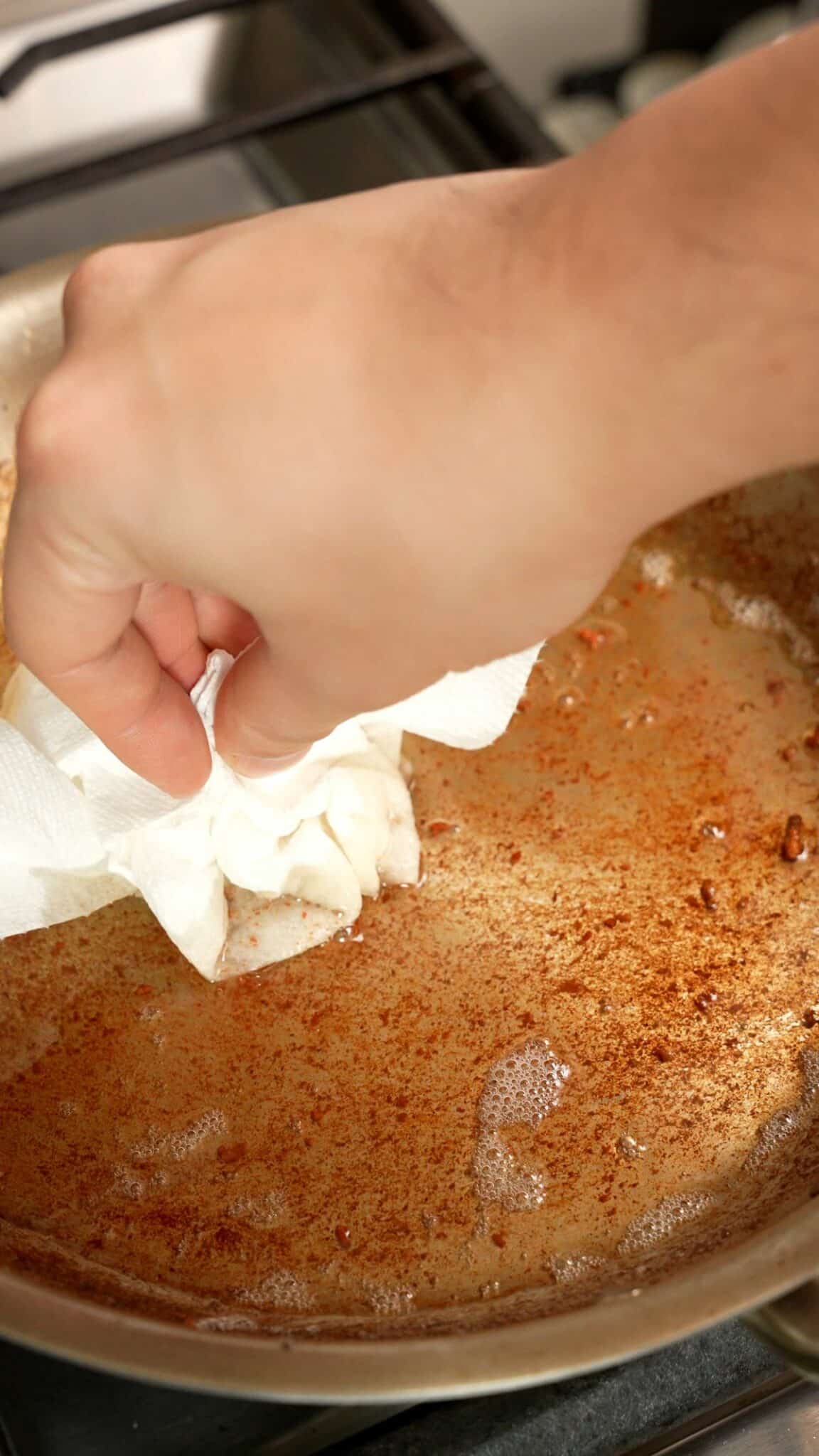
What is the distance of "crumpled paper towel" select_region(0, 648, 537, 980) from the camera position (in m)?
0.59

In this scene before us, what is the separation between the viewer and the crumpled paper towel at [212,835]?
0.59 metres

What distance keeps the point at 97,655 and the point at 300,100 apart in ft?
1.76

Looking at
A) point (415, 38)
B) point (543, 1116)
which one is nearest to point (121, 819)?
point (543, 1116)

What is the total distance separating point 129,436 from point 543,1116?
0.33 metres

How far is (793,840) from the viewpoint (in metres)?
0.64

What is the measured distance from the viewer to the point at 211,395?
14.3 inches

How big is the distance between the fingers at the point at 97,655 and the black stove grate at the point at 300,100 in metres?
0.39

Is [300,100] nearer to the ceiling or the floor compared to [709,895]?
nearer to the ceiling

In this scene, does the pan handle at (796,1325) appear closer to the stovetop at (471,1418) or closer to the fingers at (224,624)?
the stovetop at (471,1418)

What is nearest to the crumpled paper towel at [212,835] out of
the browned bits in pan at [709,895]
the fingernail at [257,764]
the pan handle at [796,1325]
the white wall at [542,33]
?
the fingernail at [257,764]

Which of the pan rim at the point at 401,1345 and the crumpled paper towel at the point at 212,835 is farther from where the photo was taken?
the crumpled paper towel at the point at 212,835

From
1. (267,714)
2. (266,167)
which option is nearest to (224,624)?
(267,714)

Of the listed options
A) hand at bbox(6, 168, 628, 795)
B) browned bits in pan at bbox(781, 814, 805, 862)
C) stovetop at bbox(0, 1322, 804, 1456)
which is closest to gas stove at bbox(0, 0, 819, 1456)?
stovetop at bbox(0, 1322, 804, 1456)

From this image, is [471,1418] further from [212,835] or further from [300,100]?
[300,100]
